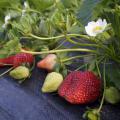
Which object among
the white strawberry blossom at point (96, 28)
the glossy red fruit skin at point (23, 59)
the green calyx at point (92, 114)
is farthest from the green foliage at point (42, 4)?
the green calyx at point (92, 114)

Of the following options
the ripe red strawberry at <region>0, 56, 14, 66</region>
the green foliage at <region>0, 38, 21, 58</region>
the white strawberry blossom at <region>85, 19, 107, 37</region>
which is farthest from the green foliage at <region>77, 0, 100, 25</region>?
the ripe red strawberry at <region>0, 56, 14, 66</region>

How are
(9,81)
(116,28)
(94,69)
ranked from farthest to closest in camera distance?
(9,81) < (94,69) < (116,28)

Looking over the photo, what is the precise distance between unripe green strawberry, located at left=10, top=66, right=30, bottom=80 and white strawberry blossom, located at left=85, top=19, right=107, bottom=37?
214 mm

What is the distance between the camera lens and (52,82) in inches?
35.6

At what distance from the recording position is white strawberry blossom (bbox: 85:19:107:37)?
83 cm

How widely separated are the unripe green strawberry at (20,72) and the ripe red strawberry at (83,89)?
15 cm

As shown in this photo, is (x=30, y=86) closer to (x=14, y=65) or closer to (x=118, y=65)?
(x=14, y=65)

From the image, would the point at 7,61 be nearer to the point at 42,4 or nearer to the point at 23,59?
the point at 23,59

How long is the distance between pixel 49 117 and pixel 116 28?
227mm

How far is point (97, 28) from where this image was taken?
0.84 m

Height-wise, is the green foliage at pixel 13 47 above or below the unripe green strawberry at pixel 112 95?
above

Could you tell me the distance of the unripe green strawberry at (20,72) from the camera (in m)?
0.98

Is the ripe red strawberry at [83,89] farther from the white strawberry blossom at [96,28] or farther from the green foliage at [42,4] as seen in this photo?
the green foliage at [42,4]

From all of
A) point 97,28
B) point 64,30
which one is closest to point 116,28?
point 97,28
